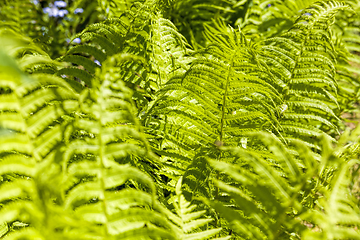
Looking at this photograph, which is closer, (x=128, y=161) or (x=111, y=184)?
(x=111, y=184)

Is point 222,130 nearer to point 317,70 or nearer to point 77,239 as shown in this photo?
point 317,70

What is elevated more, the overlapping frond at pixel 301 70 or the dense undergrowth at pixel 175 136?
the overlapping frond at pixel 301 70

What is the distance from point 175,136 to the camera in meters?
1.17

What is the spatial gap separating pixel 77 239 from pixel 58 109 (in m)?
0.27

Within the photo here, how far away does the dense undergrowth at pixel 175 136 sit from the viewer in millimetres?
548

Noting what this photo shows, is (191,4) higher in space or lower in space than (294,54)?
higher

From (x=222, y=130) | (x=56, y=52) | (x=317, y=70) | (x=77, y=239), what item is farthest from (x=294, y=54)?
(x=56, y=52)

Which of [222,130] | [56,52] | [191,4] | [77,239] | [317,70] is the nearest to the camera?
[77,239]

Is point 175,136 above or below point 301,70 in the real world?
below

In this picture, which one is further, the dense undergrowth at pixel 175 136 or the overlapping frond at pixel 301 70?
the overlapping frond at pixel 301 70

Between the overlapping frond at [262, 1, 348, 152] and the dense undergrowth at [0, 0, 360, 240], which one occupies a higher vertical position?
the overlapping frond at [262, 1, 348, 152]

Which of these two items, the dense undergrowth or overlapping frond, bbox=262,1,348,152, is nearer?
the dense undergrowth

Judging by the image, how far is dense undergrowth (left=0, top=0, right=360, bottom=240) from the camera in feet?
1.80

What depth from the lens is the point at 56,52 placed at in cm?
248
